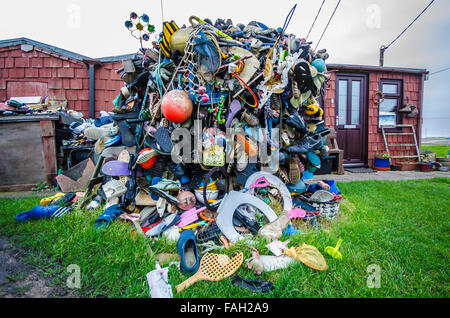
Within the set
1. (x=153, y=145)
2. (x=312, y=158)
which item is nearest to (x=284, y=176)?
(x=312, y=158)

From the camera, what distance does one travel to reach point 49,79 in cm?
554

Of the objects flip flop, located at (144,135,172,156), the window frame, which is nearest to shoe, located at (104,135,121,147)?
flip flop, located at (144,135,172,156)

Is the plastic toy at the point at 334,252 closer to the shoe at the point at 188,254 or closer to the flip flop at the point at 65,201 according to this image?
the shoe at the point at 188,254

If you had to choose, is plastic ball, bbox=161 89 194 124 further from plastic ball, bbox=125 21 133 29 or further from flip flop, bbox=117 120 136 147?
plastic ball, bbox=125 21 133 29

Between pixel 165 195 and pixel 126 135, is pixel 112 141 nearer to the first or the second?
pixel 126 135

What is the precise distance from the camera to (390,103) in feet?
21.4

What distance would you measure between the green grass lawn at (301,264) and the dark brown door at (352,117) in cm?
402

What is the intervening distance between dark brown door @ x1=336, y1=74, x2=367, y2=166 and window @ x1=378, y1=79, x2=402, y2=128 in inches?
26.0

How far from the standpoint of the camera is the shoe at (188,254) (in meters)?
1.47

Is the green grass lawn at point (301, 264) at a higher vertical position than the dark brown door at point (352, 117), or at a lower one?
lower

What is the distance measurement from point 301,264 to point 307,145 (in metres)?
1.64

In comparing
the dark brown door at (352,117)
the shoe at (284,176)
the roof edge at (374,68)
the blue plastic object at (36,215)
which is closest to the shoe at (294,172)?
the shoe at (284,176)
